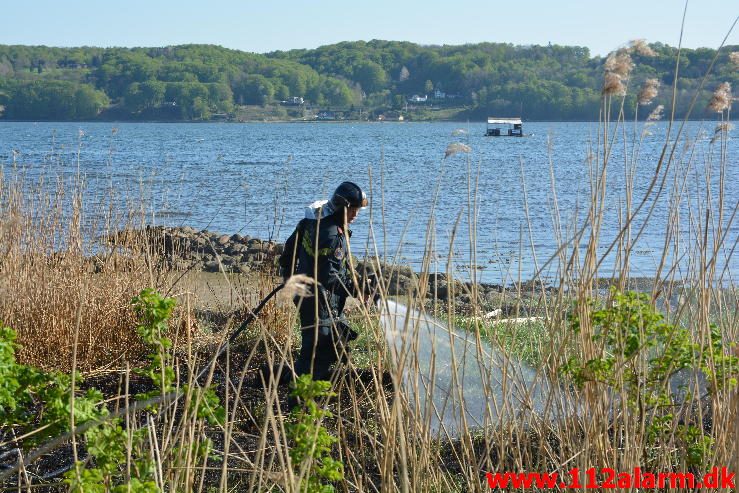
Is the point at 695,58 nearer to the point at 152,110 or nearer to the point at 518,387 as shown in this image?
the point at 518,387

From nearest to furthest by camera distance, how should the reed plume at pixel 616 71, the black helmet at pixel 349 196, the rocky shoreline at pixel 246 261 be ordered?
the reed plume at pixel 616 71 < the black helmet at pixel 349 196 < the rocky shoreline at pixel 246 261

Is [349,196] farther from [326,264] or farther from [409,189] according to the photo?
[409,189]

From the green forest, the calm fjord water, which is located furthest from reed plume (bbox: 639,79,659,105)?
the green forest

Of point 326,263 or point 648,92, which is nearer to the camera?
point 648,92

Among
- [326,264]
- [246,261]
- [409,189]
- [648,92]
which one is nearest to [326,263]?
[326,264]

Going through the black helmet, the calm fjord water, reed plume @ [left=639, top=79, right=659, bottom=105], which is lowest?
the calm fjord water

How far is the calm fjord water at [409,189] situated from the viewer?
723 centimetres

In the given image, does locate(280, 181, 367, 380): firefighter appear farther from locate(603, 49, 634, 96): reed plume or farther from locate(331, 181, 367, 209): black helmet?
locate(603, 49, 634, 96): reed plume

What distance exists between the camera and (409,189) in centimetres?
2842

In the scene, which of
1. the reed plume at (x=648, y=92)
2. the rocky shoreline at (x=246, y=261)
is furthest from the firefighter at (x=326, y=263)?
the reed plume at (x=648, y=92)

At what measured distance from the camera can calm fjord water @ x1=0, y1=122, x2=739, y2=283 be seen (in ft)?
23.7

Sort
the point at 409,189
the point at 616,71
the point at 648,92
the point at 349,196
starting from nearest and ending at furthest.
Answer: the point at 616,71 → the point at 648,92 → the point at 349,196 → the point at 409,189

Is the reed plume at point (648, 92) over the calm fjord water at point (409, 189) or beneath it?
over

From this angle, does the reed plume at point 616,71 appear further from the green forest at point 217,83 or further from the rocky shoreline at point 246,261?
the green forest at point 217,83
